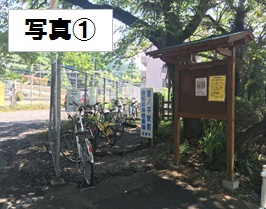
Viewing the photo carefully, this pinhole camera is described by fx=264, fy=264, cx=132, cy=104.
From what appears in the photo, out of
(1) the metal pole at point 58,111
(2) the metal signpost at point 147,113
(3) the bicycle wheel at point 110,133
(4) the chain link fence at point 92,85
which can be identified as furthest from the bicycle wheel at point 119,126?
(1) the metal pole at point 58,111

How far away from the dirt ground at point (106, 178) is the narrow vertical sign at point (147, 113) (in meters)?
0.43

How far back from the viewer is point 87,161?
4.82 meters

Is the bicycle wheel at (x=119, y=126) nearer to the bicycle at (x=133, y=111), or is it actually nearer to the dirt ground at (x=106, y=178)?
the dirt ground at (x=106, y=178)

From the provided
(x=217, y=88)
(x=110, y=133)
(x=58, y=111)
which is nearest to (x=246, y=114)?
(x=217, y=88)

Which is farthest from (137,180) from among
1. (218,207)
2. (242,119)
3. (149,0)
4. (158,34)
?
(149,0)

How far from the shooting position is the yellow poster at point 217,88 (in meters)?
4.75

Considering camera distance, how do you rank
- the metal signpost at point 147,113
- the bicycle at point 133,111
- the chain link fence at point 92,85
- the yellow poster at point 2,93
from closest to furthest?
the metal signpost at point 147,113
the chain link fence at point 92,85
the bicycle at point 133,111
the yellow poster at point 2,93

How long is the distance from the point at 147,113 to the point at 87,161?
2.96 meters

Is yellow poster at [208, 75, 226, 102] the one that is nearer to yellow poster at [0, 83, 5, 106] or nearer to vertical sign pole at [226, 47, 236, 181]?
vertical sign pole at [226, 47, 236, 181]

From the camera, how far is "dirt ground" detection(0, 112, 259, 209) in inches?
168

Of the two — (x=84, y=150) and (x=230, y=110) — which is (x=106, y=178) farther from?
(x=230, y=110)

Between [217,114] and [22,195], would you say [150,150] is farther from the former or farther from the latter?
[22,195]

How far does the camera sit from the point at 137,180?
4996 millimetres

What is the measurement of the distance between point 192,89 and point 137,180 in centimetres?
212
